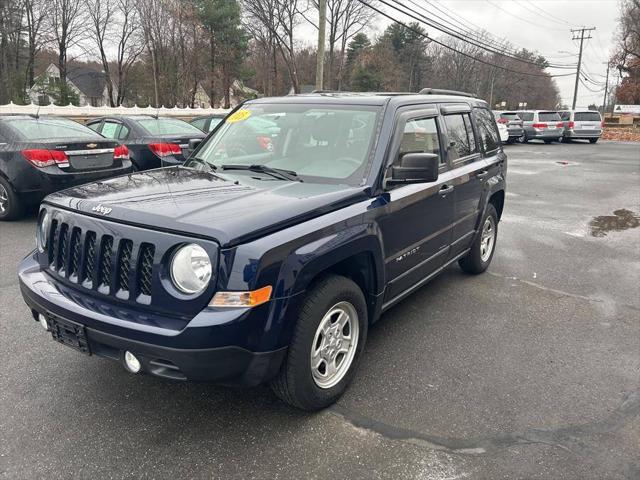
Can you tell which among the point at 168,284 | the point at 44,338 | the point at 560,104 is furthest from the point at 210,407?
the point at 560,104

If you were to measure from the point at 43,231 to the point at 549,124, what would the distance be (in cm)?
2799

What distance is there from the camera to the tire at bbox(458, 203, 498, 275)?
538cm

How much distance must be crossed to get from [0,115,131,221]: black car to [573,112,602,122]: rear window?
2774 cm

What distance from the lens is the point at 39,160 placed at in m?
7.04

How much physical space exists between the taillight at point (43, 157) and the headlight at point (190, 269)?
566cm

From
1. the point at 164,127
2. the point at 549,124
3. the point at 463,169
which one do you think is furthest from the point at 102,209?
the point at 549,124

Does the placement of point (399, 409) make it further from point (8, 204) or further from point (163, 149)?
point (163, 149)

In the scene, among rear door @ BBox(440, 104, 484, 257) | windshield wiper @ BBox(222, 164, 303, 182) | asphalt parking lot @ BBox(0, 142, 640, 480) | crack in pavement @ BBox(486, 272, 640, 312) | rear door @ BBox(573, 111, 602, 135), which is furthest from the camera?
rear door @ BBox(573, 111, 602, 135)

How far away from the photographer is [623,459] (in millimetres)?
2703

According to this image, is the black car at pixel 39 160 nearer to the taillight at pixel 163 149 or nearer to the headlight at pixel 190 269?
the taillight at pixel 163 149

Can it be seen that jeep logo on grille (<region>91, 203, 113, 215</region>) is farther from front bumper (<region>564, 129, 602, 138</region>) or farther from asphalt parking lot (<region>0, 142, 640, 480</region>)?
front bumper (<region>564, 129, 602, 138</region>)

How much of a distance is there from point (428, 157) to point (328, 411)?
66.1 inches

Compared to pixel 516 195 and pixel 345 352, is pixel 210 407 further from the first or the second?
pixel 516 195

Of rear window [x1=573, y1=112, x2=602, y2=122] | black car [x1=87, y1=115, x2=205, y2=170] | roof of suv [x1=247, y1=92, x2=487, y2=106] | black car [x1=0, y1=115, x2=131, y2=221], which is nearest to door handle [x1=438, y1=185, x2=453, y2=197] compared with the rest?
roof of suv [x1=247, y1=92, x2=487, y2=106]
